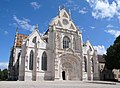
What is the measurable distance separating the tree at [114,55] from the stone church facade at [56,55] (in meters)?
5.71

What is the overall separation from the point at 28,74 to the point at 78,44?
52.3 ft

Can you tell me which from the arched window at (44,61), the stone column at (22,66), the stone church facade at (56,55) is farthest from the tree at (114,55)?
the stone column at (22,66)

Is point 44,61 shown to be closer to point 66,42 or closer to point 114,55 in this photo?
point 66,42

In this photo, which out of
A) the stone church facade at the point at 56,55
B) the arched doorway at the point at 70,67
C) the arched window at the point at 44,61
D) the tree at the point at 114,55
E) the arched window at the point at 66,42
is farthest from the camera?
the arched window at the point at 66,42

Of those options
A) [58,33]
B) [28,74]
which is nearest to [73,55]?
[58,33]

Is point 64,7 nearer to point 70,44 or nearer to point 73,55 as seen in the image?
point 70,44

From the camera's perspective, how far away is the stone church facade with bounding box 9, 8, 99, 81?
4203 cm

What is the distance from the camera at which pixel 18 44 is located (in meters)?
50.3

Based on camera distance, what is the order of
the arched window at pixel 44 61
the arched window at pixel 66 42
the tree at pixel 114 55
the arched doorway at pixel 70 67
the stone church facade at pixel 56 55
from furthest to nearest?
the arched window at pixel 66 42 < the arched doorway at pixel 70 67 < the arched window at pixel 44 61 < the tree at pixel 114 55 < the stone church facade at pixel 56 55

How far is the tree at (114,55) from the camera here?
42.4 m

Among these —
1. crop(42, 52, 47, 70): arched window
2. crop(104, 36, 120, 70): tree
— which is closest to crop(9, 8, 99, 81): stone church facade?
crop(42, 52, 47, 70): arched window

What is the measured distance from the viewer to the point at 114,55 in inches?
1705

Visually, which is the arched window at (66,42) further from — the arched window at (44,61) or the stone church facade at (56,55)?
the arched window at (44,61)

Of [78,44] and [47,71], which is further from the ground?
[78,44]
